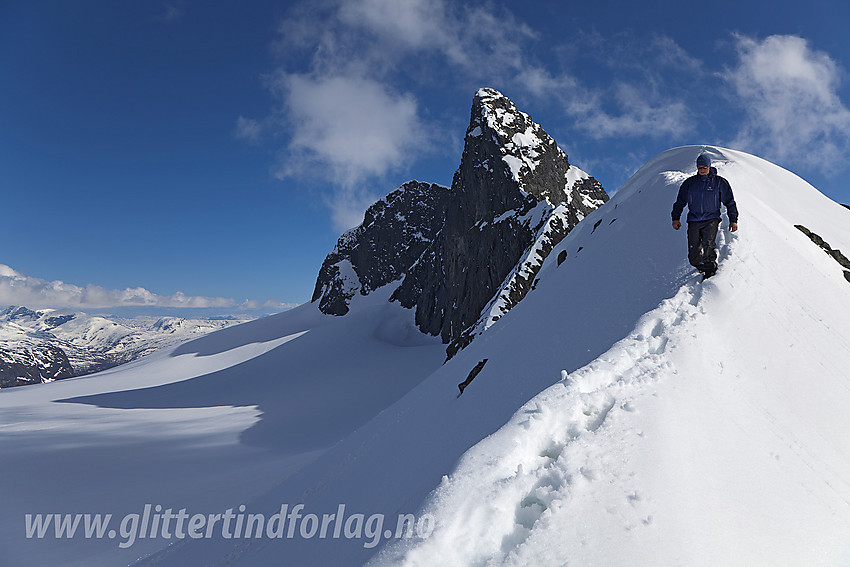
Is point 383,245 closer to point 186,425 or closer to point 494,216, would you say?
point 494,216

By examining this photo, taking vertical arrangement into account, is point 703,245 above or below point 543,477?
above

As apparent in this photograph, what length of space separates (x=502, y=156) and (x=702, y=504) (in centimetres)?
5128

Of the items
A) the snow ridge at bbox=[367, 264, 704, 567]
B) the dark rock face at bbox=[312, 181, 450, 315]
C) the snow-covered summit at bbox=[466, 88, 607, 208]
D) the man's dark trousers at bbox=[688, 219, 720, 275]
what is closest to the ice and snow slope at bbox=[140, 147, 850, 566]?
the snow ridge at bbox=[367, 264, 704, 567]

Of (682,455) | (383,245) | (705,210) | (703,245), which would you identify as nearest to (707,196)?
(705,210)

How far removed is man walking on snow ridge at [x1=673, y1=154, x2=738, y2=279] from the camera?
24.7 ft

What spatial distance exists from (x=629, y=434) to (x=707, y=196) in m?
5.71

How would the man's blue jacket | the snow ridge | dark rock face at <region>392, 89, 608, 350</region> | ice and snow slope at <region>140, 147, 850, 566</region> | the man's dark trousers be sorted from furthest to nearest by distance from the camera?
dark rock face at <region>392, 89, 608, 350</region> → the man's blue jacket → the man's dark trousers → ice and snow slope at <region>140, 147, 850, 566</region> → the snow ridge

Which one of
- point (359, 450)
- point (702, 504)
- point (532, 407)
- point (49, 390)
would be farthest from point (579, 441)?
point (49, 390)

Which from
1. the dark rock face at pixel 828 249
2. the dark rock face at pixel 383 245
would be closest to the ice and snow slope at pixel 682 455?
the dark rock face at pixel 828 249

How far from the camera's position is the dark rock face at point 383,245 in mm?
86125

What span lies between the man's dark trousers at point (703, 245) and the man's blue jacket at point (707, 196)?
0.15 meters

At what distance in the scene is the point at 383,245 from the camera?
8875 cm

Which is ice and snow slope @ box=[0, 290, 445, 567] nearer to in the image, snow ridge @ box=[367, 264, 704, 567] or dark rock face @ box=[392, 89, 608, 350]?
dark rock face @ box=[392, 89, 608, 350]

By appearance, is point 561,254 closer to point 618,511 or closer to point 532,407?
point 532,407
